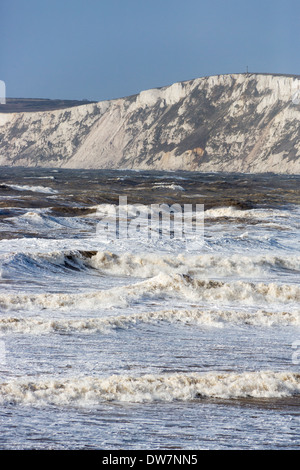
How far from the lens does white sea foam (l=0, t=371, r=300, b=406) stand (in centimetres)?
734

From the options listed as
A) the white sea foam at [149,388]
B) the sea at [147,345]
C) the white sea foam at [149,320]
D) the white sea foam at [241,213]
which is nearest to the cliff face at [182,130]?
the white sea foam at [241,213]

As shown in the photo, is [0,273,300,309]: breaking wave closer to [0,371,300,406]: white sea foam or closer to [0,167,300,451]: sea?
[0,167,300,451]: sea

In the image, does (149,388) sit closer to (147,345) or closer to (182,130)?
(147,345)

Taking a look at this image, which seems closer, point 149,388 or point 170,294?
point 149,388

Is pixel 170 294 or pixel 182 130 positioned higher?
pixel 182 130

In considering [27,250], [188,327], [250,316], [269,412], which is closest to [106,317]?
[188,327]

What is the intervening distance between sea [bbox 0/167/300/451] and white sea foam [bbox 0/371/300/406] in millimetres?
15

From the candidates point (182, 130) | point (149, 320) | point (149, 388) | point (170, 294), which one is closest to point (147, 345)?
point (149, 320)

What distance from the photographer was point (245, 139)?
436 ft

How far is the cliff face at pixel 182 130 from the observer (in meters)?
128

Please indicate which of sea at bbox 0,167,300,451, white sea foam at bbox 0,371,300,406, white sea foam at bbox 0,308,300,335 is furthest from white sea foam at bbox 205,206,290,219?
white sea foam at bbox 0,371,300,406

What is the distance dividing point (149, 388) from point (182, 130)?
139317 millimetres

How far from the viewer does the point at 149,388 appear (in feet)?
25.3
